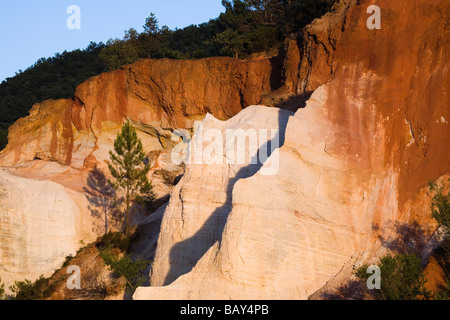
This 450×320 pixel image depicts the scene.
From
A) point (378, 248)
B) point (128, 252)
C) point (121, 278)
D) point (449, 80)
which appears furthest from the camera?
point (128, 252)

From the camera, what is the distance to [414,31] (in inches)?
882

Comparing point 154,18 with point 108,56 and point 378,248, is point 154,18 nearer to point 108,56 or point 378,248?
point 108,56

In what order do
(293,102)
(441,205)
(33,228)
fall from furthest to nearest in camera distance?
(33,228) < (293,102) < (441,205)

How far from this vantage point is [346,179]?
20.4 m

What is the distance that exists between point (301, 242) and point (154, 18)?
38.9 meters

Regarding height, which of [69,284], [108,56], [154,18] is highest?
[154,18]

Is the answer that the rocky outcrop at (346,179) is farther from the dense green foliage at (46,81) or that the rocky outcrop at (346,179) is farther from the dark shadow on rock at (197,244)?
the dense green foliage at (46,81)

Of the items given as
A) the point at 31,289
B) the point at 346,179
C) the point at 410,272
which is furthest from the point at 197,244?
the point at 31,289

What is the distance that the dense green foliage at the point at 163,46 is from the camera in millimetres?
42844

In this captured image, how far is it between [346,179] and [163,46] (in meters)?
36.0

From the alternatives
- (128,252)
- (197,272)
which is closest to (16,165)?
(128,252)

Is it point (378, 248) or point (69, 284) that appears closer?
point (378, 248)

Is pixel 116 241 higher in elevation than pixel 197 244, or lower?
lower

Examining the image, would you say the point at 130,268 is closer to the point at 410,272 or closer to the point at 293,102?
the point at 293,102
